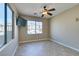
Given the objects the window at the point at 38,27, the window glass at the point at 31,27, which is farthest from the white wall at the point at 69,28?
the window glass at the point at 31,27

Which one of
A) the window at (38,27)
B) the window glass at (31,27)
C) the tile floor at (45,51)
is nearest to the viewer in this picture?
the tile floor at (45,51)

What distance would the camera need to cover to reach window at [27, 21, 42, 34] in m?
7.50

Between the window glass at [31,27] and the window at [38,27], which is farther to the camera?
the window at [38,27]

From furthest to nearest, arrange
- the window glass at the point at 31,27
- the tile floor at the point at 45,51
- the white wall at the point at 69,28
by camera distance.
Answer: the window glass at the point at 31,27 < the white wall at the point at 69,28 < the tile floor at the point at 45,51

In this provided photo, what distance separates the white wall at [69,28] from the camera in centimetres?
475

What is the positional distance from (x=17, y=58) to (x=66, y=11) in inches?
209

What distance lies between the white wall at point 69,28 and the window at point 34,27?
6.17 feet

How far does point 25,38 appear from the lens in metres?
7.27

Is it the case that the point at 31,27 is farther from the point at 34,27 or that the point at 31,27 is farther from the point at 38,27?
the point at 38,27

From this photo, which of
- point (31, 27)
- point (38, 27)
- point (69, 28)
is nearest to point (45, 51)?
point (69, 28)

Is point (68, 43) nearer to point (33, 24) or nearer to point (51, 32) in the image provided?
point (51, 32)

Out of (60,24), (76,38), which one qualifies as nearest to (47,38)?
(60,24)

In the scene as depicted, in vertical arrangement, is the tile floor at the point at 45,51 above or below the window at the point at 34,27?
below

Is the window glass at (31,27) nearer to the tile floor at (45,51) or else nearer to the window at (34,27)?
the window at (34,27)
